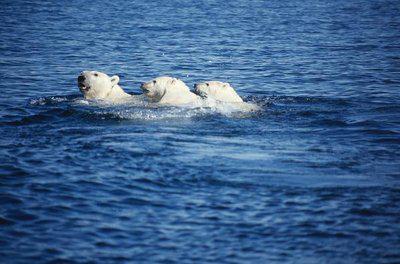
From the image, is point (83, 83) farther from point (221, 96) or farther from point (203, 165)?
point (203, 165)

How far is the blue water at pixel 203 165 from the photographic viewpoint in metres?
10.3

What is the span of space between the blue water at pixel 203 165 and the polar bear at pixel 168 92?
57cm

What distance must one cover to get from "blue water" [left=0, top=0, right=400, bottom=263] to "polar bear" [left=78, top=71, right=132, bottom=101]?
47 centimetres

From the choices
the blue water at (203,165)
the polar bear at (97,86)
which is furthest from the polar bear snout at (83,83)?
the blue water at (203,165)

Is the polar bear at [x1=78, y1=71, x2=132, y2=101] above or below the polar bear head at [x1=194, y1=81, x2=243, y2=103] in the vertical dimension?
above

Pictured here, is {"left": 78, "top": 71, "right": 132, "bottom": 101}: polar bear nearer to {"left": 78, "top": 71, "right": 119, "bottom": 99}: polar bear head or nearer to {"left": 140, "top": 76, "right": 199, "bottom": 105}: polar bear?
{"left": 78, "top": 71, "right": 119, "bottom": 99}: polar bear head

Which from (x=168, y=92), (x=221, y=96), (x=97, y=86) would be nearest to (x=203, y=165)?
(x=168, y=92)

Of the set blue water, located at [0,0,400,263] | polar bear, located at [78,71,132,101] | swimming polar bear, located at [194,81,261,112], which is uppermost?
polar bear, located at [78,71,132,101]

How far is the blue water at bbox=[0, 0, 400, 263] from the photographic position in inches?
406

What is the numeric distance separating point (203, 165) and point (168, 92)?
5279mm

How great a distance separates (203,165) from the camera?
1377cm

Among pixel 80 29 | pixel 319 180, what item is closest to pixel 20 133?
pixel 319 180

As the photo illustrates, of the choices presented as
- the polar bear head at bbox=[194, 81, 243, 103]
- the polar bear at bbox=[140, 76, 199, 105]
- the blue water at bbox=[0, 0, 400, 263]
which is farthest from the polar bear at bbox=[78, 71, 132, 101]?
the polar bear head at bbox=[194, 81, 243, 103]

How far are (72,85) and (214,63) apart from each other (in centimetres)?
772
